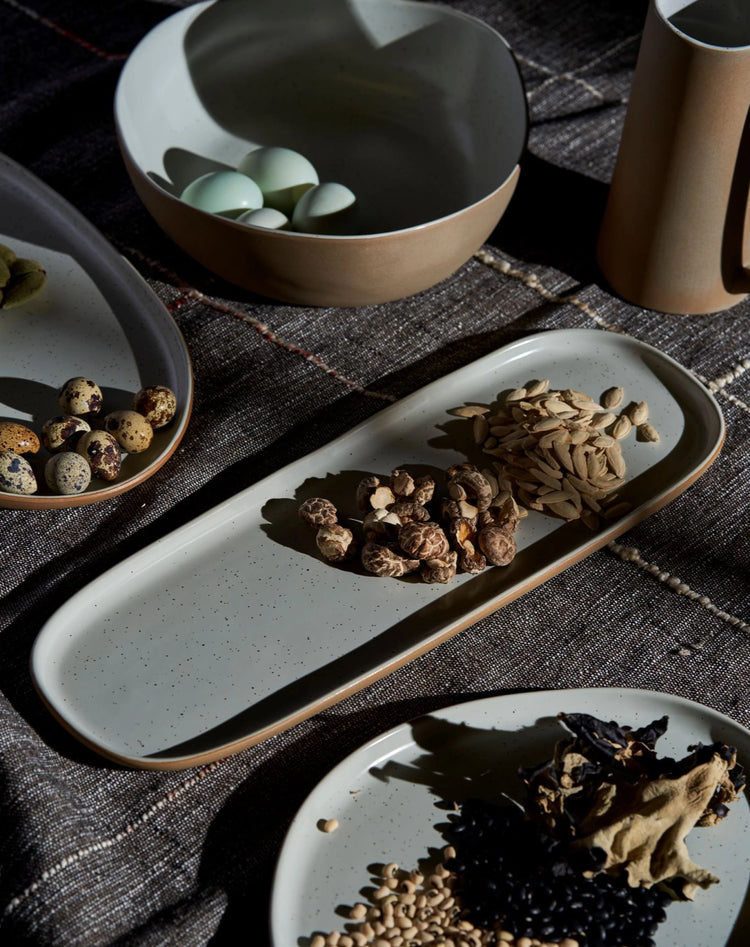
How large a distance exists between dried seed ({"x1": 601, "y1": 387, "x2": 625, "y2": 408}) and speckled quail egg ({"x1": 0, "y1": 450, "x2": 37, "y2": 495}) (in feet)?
1.61

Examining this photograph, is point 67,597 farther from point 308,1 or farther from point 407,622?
point 308,1

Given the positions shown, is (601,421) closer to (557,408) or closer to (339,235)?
(557,408)

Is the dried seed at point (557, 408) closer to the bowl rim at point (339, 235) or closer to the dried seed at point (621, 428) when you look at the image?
the dried seed at point (621, 428)

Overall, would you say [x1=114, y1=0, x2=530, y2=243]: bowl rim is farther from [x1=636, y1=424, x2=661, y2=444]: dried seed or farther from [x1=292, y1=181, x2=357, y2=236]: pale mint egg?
[x1=636, y1=424, x2=661, y2=444]: dried seed

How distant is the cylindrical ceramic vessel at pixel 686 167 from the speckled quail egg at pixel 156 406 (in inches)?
18.0

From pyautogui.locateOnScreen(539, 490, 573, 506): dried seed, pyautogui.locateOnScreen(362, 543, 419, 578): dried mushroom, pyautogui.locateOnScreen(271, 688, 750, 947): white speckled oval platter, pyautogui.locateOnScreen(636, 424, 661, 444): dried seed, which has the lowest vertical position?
pyautogui.locateOnScreen(271, 688, 750, 947): white speckled oval platter

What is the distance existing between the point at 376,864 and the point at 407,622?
0.18m

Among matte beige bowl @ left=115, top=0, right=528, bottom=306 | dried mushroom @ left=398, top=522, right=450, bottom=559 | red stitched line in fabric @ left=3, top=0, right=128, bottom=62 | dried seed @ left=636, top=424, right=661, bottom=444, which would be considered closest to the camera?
dried mushroom @ left=398, top=522, right=450, bottom=559

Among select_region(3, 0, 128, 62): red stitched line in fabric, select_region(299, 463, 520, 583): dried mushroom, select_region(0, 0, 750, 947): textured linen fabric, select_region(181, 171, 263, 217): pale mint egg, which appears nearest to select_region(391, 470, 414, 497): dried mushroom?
select_region(299, 463, 520, 583): dried mushroom

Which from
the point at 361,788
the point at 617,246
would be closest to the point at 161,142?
the point at 617,246

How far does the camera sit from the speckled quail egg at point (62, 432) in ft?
2.66

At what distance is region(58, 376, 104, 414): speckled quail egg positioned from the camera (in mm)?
834

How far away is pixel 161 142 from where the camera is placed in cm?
103

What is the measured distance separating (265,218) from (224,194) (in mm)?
53
